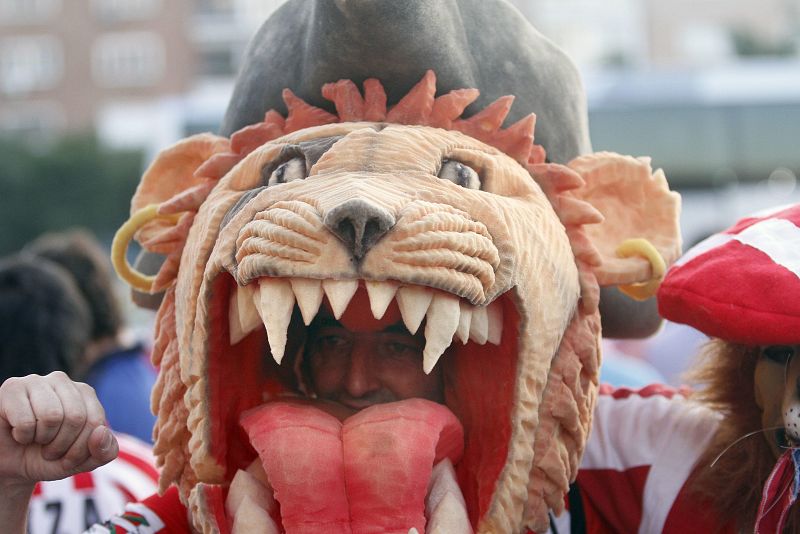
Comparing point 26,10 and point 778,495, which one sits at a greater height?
point 778,495

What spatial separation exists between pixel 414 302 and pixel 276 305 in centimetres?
19

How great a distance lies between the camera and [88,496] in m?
2.46

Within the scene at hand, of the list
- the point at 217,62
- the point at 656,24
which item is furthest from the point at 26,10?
the point at 656,24

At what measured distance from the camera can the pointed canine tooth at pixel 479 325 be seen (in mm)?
1571

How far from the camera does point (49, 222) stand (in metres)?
24.3

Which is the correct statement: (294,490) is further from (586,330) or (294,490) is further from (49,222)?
(49,222)

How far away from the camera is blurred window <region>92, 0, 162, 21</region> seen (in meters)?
34.6

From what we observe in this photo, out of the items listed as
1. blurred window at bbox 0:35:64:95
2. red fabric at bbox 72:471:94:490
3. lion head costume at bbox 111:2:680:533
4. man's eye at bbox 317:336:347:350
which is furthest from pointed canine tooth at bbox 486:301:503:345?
blurred window at bbox 0:35:64:95

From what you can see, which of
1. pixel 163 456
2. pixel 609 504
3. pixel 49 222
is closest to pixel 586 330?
pixel 609 504

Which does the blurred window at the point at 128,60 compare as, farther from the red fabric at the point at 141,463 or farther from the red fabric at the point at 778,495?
the red fabric at the point at 778,495

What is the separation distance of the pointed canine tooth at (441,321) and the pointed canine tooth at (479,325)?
0.07 meters

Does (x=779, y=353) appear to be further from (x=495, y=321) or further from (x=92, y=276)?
(x=92, y=276)

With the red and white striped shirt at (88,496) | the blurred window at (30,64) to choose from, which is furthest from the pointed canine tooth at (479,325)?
the blurred window at (30,64)

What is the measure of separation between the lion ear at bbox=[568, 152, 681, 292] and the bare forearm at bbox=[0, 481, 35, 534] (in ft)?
3.45
